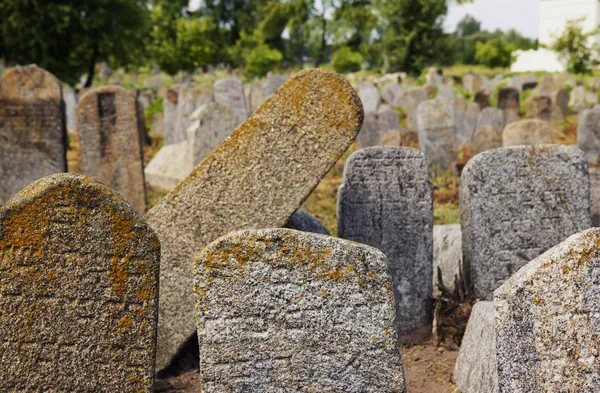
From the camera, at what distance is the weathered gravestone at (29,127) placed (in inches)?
294

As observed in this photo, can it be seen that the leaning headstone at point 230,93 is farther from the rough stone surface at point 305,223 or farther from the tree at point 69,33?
the tree at point 69,33

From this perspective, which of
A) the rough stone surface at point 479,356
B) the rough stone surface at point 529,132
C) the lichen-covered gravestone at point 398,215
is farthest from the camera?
the rough stone surface at point 529,132

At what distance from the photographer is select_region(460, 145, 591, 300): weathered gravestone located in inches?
201

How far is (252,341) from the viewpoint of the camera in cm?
288

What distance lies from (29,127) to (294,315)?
231 inches

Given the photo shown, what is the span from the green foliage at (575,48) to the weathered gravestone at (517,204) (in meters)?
31.4

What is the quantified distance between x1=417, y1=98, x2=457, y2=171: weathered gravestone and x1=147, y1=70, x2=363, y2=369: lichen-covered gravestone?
25.5ft

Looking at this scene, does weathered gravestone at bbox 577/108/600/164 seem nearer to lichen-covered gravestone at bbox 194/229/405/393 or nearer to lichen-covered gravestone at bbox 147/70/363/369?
lichen-covered gravestone at bbox 147/70/363/369

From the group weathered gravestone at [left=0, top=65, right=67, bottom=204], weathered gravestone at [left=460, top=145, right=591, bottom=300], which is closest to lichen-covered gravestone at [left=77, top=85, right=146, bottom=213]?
weathered gravestone at [left=0, top=65, right=67, bottom=204]

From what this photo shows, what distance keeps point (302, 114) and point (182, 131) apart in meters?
10.3

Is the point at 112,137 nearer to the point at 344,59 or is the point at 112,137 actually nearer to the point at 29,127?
the point at 29,127

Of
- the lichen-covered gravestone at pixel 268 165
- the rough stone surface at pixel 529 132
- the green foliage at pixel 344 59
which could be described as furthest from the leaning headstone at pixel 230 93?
the green foliage at pixel 344 59

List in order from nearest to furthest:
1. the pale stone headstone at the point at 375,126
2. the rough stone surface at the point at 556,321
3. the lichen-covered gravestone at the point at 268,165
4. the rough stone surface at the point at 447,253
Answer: the rough stone surface at the point at 556,321, the lichen-covered gravestone at the point at 268,165, the rough stone surface at the point at 447,253, the pale stone headstone at the point at 375,126

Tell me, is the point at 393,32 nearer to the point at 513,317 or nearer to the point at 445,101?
the point at 445,101
